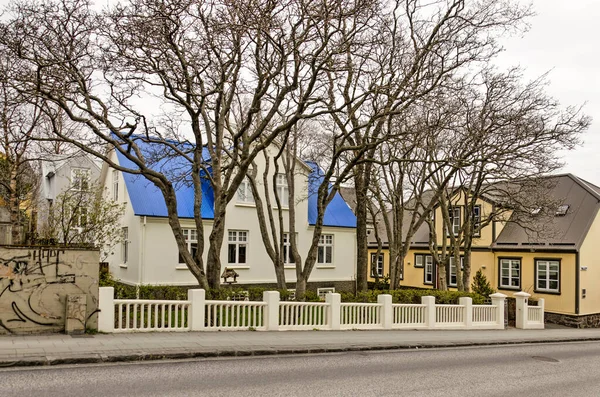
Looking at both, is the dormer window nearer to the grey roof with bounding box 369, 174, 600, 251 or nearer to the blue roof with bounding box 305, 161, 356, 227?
the grey roof with bounding box 369, 174, 600, 251

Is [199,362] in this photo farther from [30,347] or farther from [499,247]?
[499,247]

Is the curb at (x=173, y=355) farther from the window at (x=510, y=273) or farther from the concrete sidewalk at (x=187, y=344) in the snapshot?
the window at (x=510, y=273)

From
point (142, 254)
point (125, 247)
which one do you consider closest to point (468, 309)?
point (142, 254)

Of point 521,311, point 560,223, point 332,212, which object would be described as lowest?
point 521,311

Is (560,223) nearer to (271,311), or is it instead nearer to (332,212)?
(332,212)

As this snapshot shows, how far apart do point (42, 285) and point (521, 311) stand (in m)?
18.7

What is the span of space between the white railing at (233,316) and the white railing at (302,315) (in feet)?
2.19

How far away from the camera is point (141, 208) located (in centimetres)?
2328

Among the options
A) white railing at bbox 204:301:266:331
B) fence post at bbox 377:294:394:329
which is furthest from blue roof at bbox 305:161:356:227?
white railing at bbox 204:301:266:331

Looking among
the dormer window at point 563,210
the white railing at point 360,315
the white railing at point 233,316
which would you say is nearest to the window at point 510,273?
the dormer window at point 563,210

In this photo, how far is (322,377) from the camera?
8797mm

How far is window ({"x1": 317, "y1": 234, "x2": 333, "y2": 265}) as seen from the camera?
29.0 m

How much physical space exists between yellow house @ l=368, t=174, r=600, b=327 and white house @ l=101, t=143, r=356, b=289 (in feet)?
9.23

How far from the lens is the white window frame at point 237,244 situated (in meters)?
26.0
